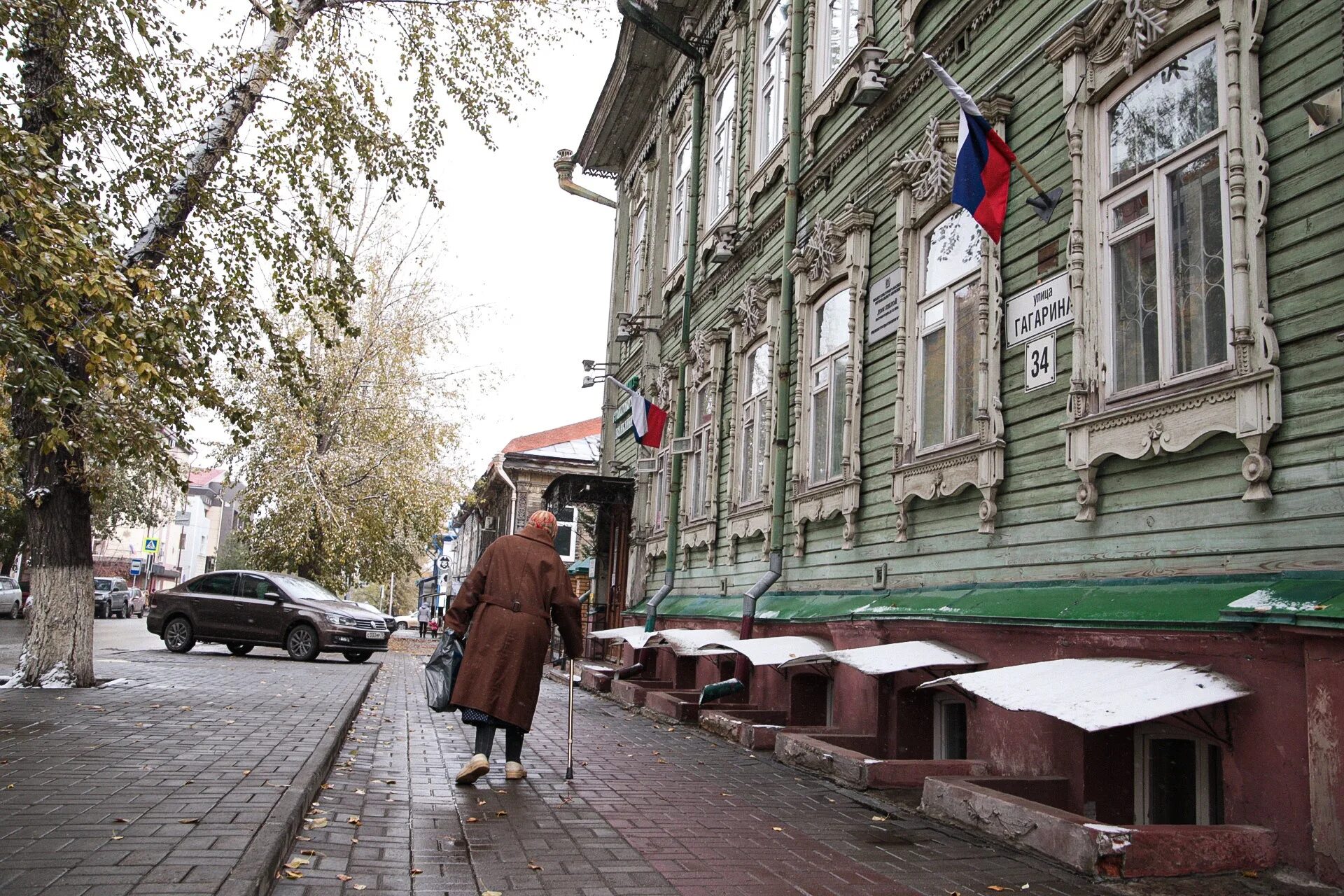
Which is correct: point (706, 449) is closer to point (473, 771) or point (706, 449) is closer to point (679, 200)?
point (679, 200)

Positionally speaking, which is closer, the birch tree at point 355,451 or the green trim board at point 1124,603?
the green trim board at point 1124,603

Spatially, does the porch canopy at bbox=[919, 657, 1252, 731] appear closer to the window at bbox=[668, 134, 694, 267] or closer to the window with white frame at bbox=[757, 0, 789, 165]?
the window with white frame at bbox=[757, 0, 789, 165]

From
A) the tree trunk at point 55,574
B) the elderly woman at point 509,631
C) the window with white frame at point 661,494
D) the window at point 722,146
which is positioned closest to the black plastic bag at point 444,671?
the elderly woman at point 509,631

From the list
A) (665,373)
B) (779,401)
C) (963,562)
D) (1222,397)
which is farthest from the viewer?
(665,373)

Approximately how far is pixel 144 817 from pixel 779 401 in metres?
8.45

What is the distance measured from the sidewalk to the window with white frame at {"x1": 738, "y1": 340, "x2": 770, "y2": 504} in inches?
209

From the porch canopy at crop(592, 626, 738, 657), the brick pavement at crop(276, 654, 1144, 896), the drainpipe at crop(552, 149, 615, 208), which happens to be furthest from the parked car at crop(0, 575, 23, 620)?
the brick pavement at crop(276, 654, 1144, 896)

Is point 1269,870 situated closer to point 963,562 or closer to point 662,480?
point 963,562

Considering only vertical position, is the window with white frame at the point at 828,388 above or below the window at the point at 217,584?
above

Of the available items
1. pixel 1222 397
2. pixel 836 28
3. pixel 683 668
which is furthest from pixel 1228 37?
pixel 683 668

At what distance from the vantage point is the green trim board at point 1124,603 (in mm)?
4762

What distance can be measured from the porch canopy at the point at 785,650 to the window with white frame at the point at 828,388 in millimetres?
1927

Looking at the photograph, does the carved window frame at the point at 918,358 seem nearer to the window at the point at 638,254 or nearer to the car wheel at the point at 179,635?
the window at the point at 638,254

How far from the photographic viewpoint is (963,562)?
330 inches
